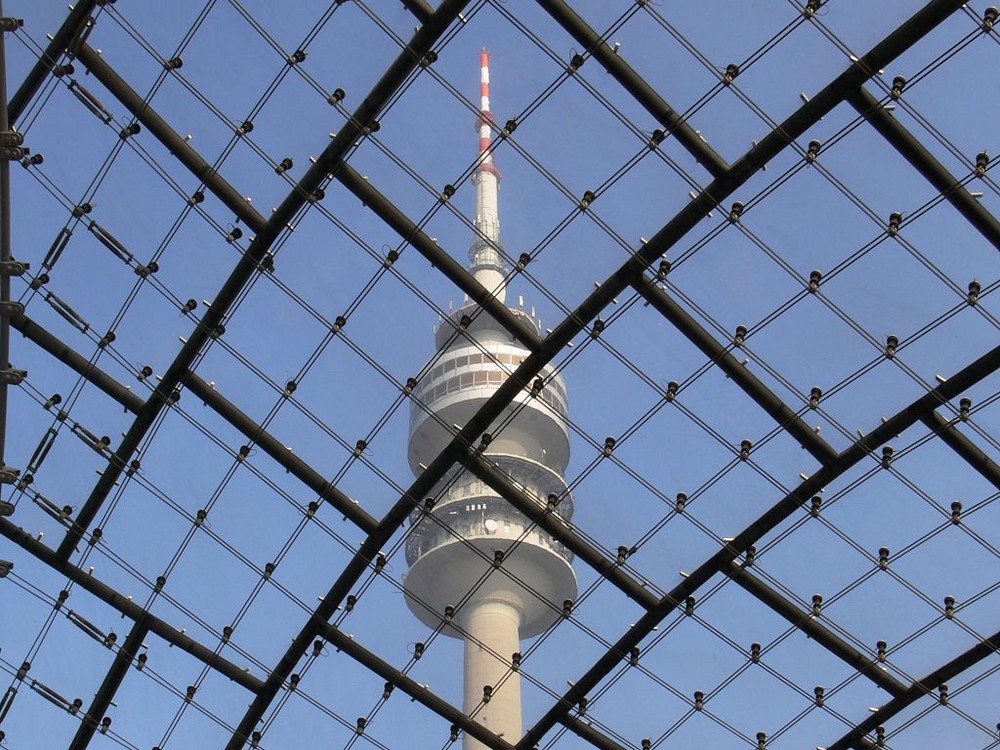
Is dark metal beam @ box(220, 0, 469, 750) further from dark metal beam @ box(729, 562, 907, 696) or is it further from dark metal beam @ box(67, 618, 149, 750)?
dark metal beam @ box(729, 562, 907, 696)

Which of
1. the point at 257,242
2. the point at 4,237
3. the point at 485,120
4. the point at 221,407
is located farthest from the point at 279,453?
the point at 4,237

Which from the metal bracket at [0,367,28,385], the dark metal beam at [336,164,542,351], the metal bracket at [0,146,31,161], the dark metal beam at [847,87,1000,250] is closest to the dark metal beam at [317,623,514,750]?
the dark metal beam at [336,164,542,351]

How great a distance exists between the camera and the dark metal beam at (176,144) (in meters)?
29.9

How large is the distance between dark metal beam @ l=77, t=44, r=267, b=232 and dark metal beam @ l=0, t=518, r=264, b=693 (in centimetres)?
792

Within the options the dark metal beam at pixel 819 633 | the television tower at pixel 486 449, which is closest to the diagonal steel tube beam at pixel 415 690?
the television tower at pixel 486 449

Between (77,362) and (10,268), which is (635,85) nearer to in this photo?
(10,268)

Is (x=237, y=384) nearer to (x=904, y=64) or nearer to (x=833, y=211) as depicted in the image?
(x=833, y=211)

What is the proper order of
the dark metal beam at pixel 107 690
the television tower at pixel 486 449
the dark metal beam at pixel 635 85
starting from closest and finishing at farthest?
the dark metal beam at pixel 635 85
the television tower at pixel 486 449
the dark metal beam at pixel 107 690

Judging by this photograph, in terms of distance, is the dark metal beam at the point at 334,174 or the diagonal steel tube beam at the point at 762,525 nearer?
the dark metal beam at the point at 334,174

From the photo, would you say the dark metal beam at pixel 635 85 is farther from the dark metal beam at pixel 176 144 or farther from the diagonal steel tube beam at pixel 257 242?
the dark metal beam at pixel 176 144

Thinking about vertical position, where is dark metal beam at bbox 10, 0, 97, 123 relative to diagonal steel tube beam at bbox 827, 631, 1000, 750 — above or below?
above

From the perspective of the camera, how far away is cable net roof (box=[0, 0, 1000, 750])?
29.1 meters

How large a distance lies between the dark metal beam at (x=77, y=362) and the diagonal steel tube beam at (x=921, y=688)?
632 inches

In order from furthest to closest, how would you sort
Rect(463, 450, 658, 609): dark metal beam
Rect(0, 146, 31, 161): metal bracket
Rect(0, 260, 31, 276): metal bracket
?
Rect(463, 450, 658, 609): dark metal beam < Rect(0, 260, 31, 276): metal bracket < Rect(0, 146, 31, 161): metal bracket
